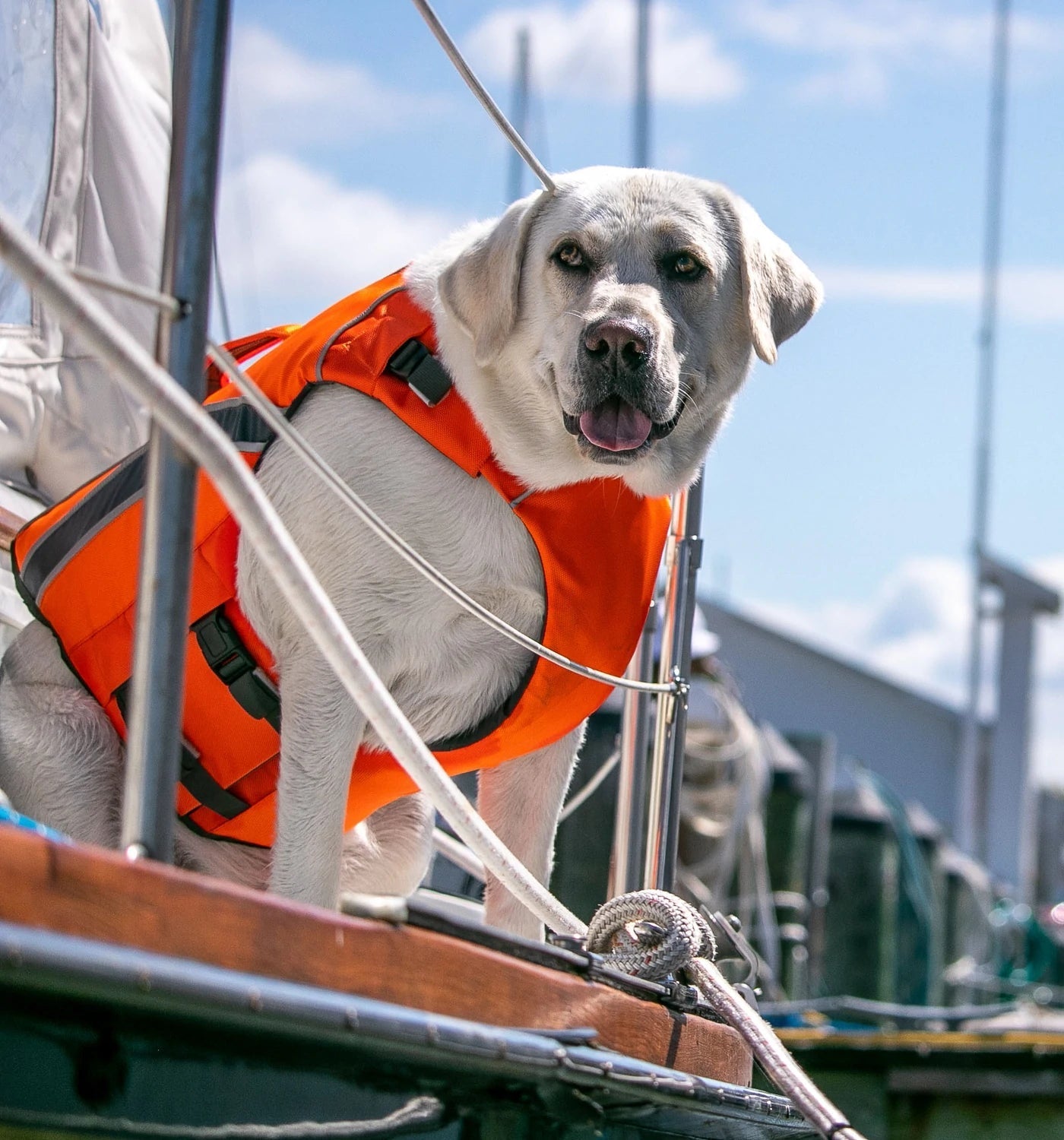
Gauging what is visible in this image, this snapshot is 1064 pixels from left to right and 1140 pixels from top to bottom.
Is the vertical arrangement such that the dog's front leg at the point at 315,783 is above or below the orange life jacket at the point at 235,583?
below

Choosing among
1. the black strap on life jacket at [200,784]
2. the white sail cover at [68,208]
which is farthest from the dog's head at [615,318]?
the white sail cover at [68,208]

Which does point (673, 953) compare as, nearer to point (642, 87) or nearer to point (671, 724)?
point (671, 724)

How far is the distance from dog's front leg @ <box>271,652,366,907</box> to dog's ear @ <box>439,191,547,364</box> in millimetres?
745

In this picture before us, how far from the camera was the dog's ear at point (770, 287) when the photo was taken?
11.0 ft

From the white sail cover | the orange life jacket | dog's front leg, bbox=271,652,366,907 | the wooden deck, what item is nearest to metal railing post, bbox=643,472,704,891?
the orange life jacket

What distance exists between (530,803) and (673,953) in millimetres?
990

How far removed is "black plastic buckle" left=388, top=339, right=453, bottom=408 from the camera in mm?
3031

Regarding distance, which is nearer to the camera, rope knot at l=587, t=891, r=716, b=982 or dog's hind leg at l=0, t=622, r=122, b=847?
rope knot at l=587, t=891, r=716, b=982

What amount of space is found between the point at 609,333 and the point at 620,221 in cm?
39

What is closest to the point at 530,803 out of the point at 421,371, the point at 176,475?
the point at 421,371

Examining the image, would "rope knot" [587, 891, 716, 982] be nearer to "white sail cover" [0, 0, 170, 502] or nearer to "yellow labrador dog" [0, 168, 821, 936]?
"yellow labrador dog" [0, 168, 821, 936]

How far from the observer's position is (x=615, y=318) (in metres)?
3.06

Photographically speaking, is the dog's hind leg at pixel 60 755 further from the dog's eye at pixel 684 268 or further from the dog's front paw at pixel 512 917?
the dog's eye at pixel 684 268

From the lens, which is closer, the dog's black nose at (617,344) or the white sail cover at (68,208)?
the dog's black nose at (617,344)
